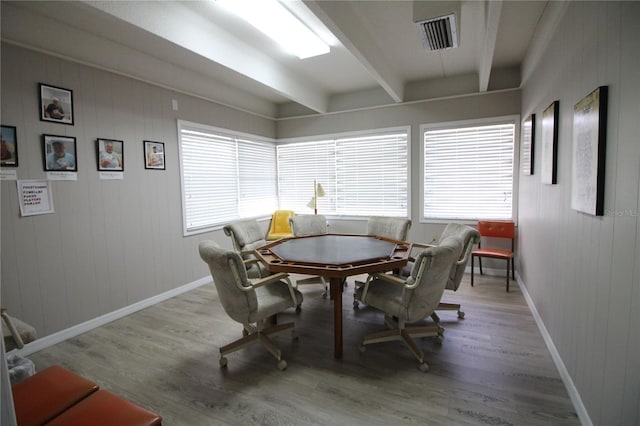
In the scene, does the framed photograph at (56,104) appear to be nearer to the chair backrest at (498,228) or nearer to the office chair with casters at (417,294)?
the office chair with casters at (417,294)

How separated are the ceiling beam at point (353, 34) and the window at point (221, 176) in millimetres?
2375

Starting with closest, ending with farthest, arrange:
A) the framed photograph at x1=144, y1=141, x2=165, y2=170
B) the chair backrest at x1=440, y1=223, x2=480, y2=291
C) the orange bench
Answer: the orange bench → the chair backrest at x1=440, y1=223, x2=480, y2=291 → the framed photograph at x1=144, y1=141, x2=165, y2=170

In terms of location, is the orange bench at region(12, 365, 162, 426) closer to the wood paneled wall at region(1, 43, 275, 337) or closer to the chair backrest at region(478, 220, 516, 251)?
the wood paneled wall at region(1, 43, 275, 337)

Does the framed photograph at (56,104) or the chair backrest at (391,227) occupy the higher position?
the framed photograph at (56,104)

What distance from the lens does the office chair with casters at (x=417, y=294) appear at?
7.02 ft

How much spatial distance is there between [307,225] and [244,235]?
0.90 metres

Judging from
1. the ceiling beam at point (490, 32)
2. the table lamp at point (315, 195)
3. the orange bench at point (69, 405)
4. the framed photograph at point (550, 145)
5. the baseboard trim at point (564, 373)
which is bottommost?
the baseboard trim at point (564, 373)

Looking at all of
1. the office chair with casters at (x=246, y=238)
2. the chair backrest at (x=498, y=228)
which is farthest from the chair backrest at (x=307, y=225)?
the chair backrest at (x=498, y=228)

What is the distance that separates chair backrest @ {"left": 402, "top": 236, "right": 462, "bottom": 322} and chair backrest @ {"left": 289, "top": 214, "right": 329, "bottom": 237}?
6.86 ft

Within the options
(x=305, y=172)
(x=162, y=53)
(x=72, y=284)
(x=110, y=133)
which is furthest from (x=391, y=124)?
(x=72, y=284)

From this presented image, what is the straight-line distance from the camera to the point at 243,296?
2.19m

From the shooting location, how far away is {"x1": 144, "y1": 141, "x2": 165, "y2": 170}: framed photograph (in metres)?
3.53

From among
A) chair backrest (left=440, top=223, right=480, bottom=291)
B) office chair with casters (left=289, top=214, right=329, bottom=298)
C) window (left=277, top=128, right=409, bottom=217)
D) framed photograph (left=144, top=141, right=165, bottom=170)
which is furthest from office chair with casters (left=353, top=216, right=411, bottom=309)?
framed photograph (left=144, top=141, right=165, bottom=170)

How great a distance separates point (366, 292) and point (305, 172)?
11.3ft
